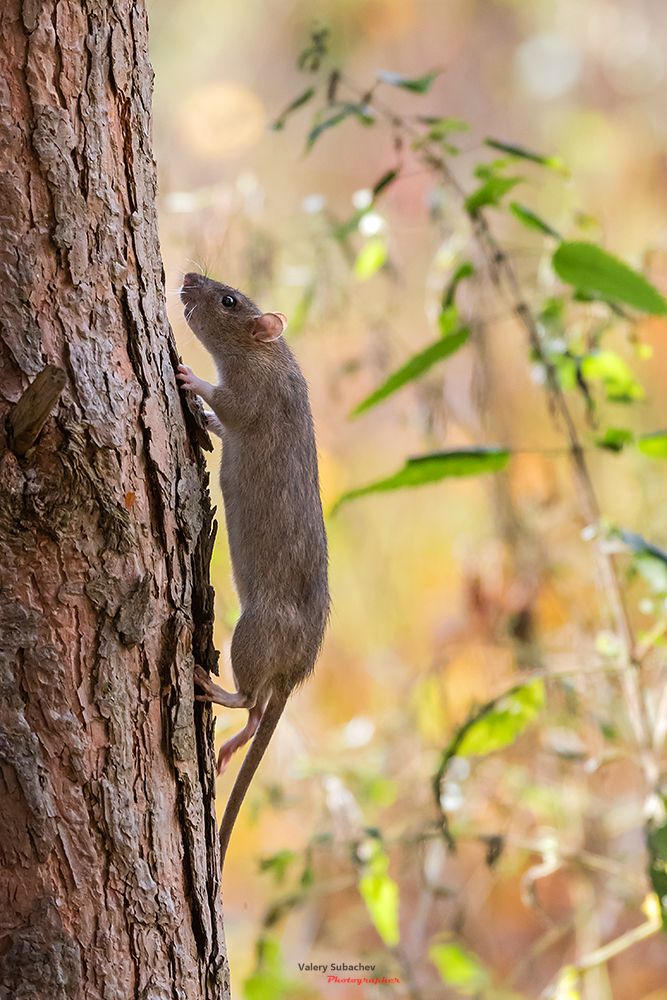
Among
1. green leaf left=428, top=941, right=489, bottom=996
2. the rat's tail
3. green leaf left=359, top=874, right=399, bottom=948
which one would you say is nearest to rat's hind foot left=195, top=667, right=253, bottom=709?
the rat's tail

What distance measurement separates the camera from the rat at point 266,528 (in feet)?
8.46

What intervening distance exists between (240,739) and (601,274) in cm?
132

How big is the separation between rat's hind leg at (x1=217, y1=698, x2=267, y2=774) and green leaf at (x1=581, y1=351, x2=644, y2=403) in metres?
1.19

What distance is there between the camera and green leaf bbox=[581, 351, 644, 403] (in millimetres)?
2885

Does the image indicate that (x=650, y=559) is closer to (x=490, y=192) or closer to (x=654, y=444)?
(x=654, y=444)

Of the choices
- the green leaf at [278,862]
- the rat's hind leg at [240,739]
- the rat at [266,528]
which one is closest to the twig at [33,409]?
the rat at [266,528]

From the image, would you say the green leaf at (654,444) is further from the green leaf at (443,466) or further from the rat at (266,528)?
the rat at (266,528)

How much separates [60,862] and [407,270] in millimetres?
5727

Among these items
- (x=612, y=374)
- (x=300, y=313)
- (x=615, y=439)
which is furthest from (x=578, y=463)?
(x=300, y=313)

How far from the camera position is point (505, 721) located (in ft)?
9.34

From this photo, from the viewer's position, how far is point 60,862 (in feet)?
5.60

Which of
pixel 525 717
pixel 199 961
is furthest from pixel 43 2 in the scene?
pixel 525 717

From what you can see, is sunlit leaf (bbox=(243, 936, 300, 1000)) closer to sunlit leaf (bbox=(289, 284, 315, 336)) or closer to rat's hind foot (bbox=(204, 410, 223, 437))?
rat's hind foot (bbox=(204, 410, 223, 437))

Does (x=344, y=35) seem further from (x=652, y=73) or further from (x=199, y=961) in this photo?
(x=199, y=961)
